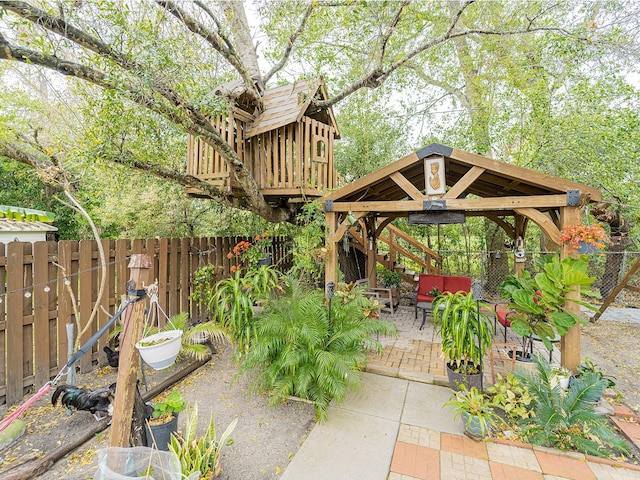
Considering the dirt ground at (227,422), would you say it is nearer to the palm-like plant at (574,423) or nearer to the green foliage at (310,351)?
the green foliage at (310,351)

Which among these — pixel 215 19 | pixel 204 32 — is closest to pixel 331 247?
pixel 204 32

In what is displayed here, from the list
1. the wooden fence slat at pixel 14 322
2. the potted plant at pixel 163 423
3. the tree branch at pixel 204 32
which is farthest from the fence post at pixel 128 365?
the tree branch at pixel 204 32

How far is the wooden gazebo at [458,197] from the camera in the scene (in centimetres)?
361

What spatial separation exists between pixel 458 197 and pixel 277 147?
340 centimetres

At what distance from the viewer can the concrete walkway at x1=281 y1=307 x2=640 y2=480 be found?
2361mm

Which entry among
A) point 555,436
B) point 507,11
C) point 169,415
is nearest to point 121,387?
point 169,415

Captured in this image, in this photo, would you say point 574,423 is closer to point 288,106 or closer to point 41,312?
point 41,312

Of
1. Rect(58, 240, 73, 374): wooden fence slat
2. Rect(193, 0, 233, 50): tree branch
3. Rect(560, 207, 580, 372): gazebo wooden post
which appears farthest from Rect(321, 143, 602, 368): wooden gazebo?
Rect(58, 240, 73, 374): wooden fence slat

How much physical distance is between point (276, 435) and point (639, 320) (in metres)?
8.14

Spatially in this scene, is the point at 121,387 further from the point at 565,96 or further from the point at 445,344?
the point at 565,96

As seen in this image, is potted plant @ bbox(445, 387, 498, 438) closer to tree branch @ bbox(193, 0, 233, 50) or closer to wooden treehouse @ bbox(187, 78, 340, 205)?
wooden treehouse @ bbox(187, 78, 340, 205)

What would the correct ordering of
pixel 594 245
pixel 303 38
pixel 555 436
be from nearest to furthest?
pixel 555 436, pixel 594 245, pixel 303 38

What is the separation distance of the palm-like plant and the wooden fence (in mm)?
4994

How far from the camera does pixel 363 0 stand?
457 cm
